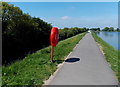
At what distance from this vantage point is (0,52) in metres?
13.3

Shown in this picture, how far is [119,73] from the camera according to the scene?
629cm

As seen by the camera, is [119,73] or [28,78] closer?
[28,78]

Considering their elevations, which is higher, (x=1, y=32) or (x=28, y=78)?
(x=1, y=32)

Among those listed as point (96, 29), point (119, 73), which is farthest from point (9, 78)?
point (96, 29)

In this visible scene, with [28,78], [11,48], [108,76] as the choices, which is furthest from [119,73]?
[11,48]

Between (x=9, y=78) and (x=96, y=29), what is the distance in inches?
6725

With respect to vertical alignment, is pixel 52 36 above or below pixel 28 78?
above

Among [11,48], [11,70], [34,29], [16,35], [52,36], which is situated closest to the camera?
[11,70]

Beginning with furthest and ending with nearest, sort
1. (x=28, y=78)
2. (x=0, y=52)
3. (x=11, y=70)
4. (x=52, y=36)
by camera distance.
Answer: (x=0, y=52), (x=52, y=36), (x=11, y=70), (x=28, y=78)

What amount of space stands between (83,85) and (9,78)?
7.88 feet

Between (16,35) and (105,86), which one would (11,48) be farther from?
(105,86)

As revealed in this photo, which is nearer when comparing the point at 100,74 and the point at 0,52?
the point at 100,74

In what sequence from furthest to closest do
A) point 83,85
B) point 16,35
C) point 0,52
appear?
point 16,35 → point 0,52 → point 83,85

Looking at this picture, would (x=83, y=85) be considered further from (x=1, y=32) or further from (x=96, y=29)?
(x=96, y=29)
